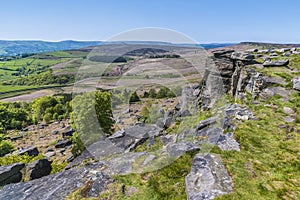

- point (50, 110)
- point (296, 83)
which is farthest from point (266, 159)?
point (50, 110)

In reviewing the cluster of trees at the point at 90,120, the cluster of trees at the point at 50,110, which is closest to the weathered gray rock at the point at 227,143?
the cluster of trees at the point at 90,120

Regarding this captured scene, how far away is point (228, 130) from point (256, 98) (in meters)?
7.74

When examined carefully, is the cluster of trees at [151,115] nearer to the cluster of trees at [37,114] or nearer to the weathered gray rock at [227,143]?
the weathered gray rock at [227,143]

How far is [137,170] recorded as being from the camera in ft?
41.7

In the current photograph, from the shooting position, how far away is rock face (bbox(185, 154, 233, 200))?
9422 mm

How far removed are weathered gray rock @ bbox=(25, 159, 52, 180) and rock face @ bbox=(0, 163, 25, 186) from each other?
692 millimetres

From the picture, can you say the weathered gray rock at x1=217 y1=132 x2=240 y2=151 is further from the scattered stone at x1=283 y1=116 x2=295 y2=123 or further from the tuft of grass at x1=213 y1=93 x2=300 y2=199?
the scattered stone at x1=283 y1=116 x2=295 y2=123

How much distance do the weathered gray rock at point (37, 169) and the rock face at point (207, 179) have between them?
14.2 m

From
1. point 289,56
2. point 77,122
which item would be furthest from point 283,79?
point 77,122

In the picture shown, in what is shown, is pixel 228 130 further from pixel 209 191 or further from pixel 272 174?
pixel 209 191

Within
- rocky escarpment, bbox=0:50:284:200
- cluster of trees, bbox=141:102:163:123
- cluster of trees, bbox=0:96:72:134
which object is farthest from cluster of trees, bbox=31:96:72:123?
rocky escarpment, bbox=0:50:284:200

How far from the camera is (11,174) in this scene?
17.1m

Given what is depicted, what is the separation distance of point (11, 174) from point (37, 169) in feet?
9.60

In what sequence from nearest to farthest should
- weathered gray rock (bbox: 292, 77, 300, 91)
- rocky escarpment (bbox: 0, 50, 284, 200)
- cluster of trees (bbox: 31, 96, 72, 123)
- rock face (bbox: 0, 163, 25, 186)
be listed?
1. rocky escarpment (bbox: 0, 50, 284, 200)
2. rock face (bbox: 0, 163, 25, 186)
3. weathered gray rock (bbox: 292, 77, 300, 91)
4. cluster of trees (bbox: 31, 96, 72, 123)
